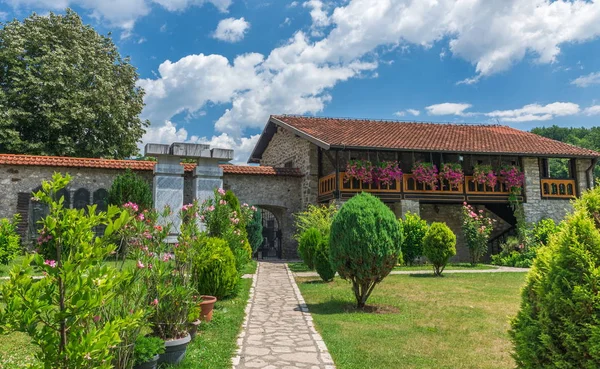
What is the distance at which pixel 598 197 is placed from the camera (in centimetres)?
278

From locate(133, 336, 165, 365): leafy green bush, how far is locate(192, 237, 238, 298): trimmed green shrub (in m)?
3.07

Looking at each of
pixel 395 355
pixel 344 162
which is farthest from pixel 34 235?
pixel 395 355

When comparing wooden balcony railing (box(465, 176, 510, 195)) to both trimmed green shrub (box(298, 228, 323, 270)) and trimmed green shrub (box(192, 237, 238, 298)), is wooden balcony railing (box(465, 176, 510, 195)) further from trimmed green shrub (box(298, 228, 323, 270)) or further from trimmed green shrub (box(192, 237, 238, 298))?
trimmed green shrub (box(192, 237, 238, 298))

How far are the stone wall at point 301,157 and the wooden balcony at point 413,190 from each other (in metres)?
0.38

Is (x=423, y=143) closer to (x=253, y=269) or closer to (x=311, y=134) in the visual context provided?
(x=311, y=134)

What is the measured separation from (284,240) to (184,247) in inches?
486

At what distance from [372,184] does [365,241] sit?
9.85 m

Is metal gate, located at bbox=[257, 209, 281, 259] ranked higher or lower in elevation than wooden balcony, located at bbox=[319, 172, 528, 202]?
lower

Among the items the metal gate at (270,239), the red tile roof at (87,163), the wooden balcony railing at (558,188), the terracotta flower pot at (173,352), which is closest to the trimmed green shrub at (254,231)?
the red tile roof at (87,163)

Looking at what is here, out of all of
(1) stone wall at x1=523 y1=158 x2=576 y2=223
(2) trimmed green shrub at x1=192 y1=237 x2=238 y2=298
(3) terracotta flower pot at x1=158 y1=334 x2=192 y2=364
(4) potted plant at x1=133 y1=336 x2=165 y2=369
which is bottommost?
(3) terracotta flower pot at x1=158 y1=334 x2=192 y2=364

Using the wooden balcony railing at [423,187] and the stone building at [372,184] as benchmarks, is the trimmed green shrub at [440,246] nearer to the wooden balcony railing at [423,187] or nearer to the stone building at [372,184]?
the stone building at [372,184]

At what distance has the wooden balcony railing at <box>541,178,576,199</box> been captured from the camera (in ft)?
58.0

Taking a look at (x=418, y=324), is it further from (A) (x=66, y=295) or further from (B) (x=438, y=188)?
(B) (x=438, y=188)

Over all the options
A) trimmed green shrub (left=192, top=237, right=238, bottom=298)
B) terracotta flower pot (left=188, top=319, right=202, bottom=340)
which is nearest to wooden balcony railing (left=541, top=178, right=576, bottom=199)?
trimmed green shrub (left=192, top=237, right=238, bottom=298)
